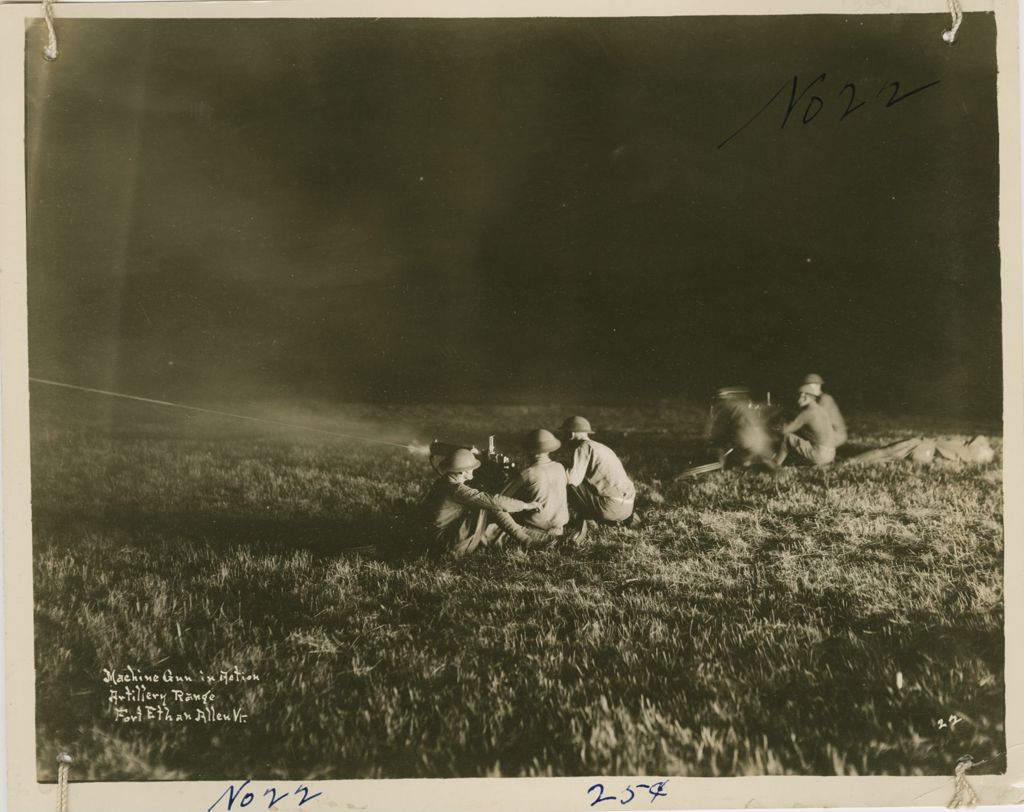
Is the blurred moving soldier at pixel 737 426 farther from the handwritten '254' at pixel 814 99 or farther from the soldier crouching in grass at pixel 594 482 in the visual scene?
the handwritten '254' at pixel 814 99

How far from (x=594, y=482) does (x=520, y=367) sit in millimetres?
335

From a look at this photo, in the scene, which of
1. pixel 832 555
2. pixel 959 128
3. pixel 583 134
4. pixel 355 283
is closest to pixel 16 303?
pixel 355 283

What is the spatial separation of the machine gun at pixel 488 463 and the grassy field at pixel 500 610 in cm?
3

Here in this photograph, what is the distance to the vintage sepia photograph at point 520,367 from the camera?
185 cm

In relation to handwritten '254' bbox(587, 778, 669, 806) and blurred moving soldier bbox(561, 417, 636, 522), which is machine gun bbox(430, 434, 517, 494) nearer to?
blurred moving soldier bbox(561, 417, 636, 522)

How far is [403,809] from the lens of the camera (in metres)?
1.84

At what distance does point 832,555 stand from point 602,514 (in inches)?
22.7

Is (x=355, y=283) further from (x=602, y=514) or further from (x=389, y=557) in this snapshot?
(x=602, y=514)

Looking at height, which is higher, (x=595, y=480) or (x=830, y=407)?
(x=830, y=407)

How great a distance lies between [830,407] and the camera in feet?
6.13

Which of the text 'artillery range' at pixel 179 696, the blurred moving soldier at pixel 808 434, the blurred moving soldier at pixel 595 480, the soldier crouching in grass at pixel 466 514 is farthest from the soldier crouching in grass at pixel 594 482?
the text 'artillery range' at pixel 179 696

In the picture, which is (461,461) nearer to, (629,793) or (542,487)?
(542,487)

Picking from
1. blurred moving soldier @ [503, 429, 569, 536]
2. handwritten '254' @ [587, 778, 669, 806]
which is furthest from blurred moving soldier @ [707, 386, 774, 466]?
handwritten '254' @ [587, 778, 669, 806]

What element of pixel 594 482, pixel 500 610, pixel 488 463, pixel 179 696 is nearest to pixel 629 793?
pixel 500 610
